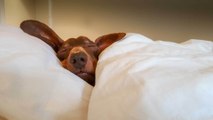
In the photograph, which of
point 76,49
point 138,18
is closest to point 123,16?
point 138,18

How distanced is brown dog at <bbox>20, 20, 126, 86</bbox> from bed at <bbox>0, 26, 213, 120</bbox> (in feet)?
0.15

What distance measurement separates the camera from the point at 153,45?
2.31 feet

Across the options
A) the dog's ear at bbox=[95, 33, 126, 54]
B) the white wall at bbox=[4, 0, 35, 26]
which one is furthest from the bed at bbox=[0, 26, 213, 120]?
the white wall at bbox=[4, 0, 35, 26]

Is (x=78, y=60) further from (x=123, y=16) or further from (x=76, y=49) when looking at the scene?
(x=123, y=16)

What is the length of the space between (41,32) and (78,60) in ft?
0.64

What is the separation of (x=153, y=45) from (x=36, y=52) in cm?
32

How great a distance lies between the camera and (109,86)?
0.50m

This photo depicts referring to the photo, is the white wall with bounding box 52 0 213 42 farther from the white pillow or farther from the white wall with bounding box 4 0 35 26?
the white pillow

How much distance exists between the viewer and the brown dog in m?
0.64

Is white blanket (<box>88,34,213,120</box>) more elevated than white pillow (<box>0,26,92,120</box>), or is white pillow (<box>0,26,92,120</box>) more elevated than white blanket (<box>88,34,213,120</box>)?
white blanket (<box>88,34,213,120</box>)

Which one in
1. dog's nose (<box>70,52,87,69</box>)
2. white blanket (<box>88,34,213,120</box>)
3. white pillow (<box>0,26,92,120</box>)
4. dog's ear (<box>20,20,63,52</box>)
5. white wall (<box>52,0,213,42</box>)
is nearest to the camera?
white blanket (<box>88,34,213,120</box>)

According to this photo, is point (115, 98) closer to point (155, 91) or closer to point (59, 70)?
point (155, 91)

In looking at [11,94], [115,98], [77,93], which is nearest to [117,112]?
[115,98]

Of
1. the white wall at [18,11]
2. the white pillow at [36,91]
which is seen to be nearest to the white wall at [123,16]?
the white wall at [18,11]
